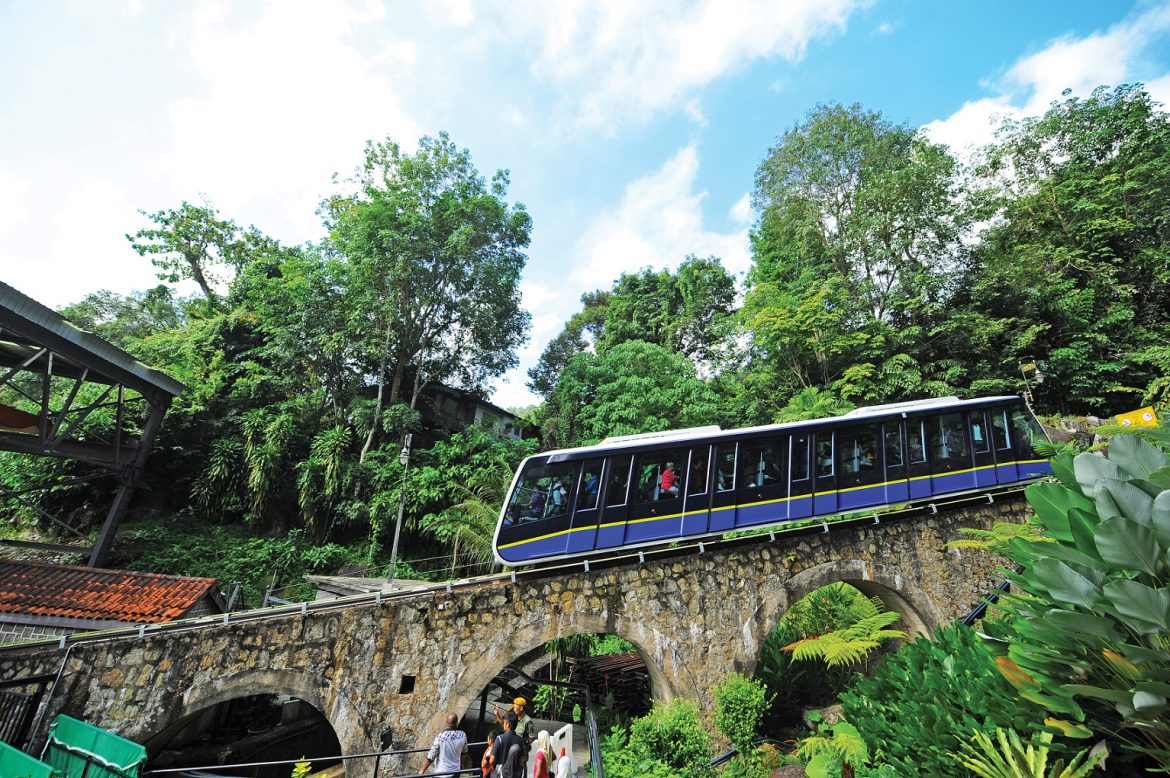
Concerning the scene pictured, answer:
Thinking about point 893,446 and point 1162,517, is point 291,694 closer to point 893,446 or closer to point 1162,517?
point 1162,517

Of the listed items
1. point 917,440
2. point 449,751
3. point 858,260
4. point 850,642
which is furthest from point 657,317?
point 449,751

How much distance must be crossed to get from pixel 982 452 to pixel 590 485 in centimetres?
946

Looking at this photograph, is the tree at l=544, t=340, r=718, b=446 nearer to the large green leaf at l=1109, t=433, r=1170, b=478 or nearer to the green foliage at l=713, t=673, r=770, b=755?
the green foliage at l=713, t=673, r=770, b=755

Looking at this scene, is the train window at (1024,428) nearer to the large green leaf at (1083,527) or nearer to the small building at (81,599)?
the large green leaf at (1083,527)

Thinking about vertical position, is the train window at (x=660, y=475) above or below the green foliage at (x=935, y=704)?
above

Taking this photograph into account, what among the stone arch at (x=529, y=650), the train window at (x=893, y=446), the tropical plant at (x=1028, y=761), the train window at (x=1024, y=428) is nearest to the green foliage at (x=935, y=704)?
the tropical plant at (x=1028, y=761)

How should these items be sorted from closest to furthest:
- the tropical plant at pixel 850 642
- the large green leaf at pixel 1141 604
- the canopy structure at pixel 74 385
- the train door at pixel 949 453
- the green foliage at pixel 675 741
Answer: the large green leaf at pixel 1141 604 < the green foliage at pixel 675 741 < the tropical plant at pixel 850 642 < the canopy structure at pixel 74 385 < the train door at pixel 949 453

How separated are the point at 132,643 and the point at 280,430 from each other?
37.8 ft

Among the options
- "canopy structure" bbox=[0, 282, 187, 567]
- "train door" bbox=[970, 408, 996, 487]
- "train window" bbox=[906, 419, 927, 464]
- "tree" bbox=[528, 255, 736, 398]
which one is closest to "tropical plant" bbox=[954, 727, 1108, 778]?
"train window" bbox=[906, 419, 927, 464]

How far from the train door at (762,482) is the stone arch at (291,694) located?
7.54 meters

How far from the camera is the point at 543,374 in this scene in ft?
83.9

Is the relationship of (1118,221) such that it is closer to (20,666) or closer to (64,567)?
(20,666)

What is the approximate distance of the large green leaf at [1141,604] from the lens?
6.77 feet

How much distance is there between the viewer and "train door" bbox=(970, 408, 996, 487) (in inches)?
455
